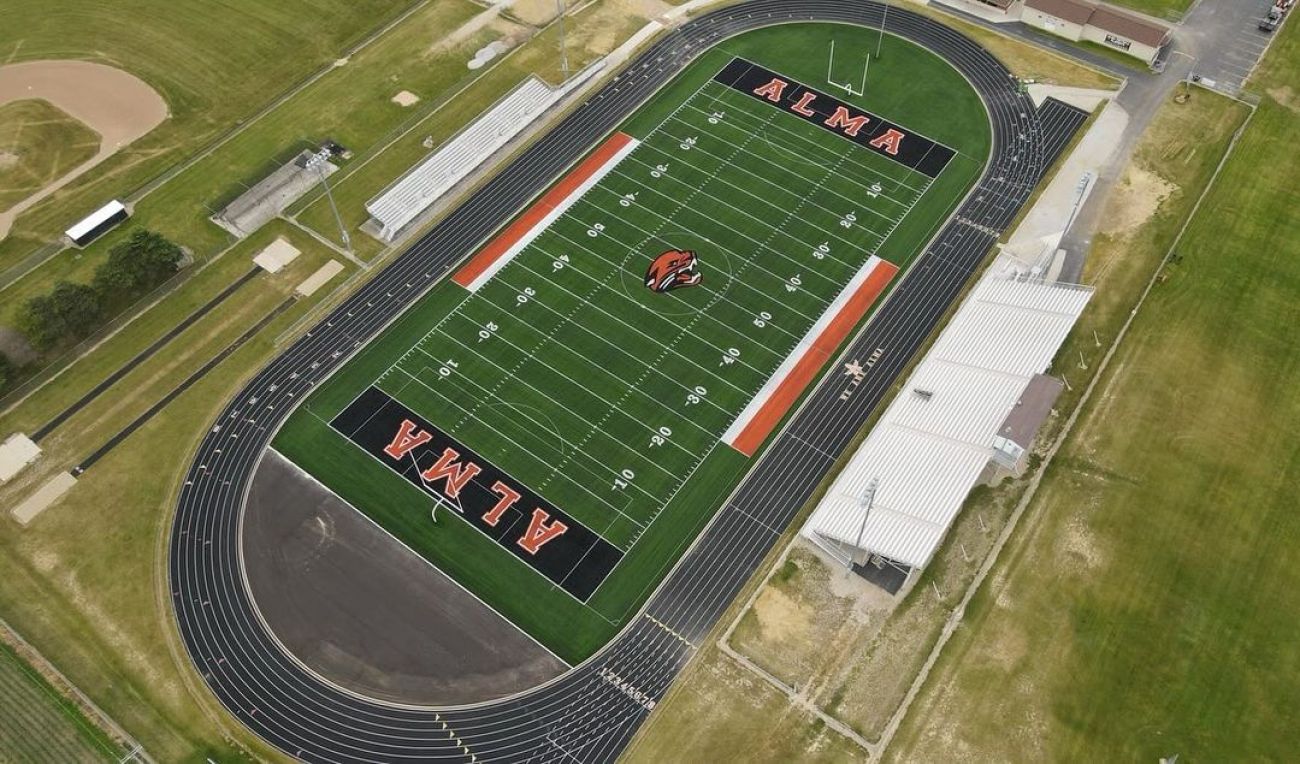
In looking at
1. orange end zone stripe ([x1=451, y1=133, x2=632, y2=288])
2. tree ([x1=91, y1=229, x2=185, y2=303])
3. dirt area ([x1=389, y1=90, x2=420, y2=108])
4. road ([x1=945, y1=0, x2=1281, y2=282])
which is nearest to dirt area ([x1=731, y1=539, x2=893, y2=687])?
orange end zone stripe ([x1=451, y1=133, x2=632, y2=288])

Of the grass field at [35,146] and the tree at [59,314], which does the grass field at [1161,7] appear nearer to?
the tree at [59,314]

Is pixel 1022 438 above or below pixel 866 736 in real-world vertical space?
above

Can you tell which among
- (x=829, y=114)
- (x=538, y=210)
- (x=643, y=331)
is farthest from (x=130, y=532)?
(x=829, y=114)

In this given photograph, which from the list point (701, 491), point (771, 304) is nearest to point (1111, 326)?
point (771, 304)

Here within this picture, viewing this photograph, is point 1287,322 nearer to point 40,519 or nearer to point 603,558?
point 603,558

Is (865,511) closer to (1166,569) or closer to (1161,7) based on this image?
(1166,569)

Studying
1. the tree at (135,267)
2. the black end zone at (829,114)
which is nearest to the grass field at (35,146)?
the tree at (135,267)
